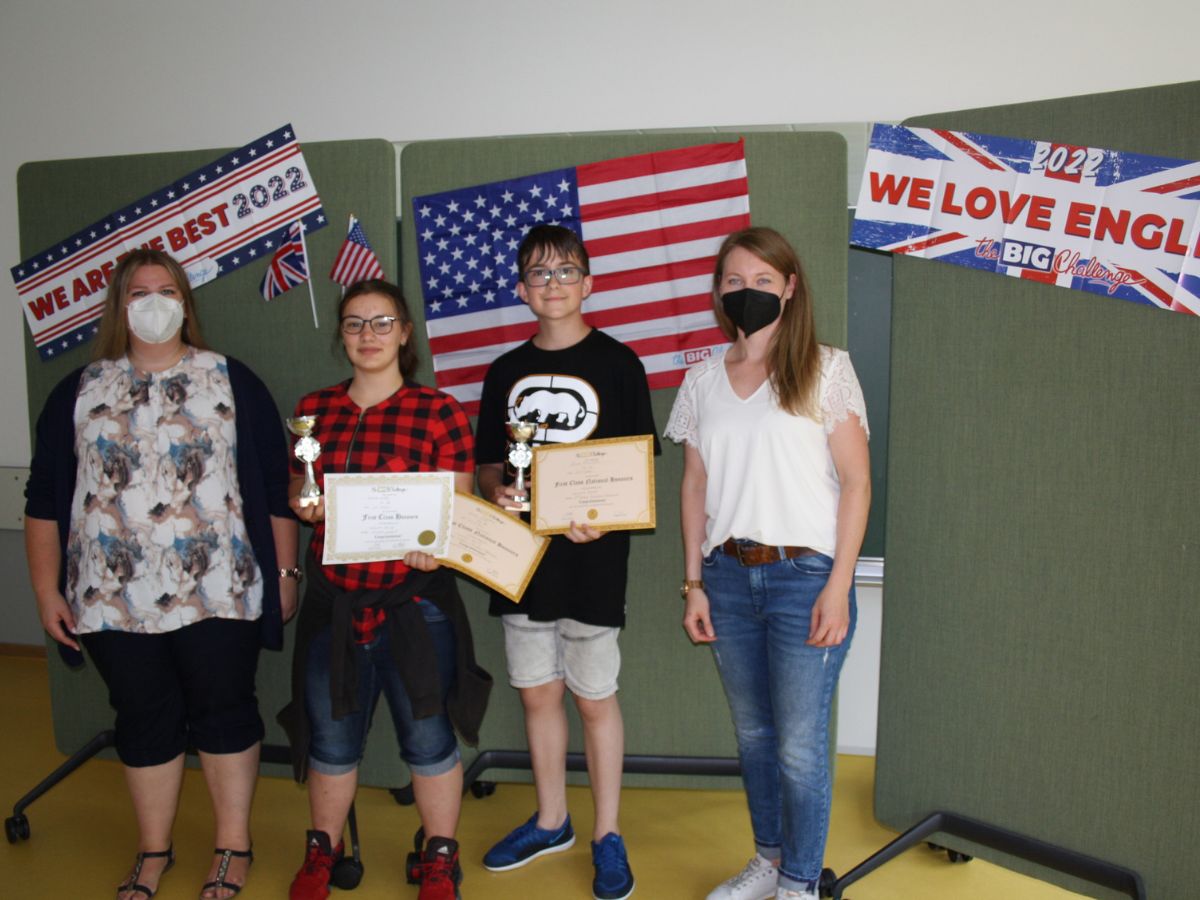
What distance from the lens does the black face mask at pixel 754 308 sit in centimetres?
224

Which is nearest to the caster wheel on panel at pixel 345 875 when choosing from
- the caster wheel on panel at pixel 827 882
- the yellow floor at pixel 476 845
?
the yellow floor at pixel 476 845

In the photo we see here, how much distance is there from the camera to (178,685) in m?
2.54

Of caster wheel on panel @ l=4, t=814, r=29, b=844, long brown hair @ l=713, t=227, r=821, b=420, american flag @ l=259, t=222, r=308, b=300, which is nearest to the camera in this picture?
long brown hair @ l=713, t=227, r=821, b=420

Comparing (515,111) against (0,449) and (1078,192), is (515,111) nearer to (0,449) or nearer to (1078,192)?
(1078,192)

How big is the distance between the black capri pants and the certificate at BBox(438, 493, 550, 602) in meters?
0.70

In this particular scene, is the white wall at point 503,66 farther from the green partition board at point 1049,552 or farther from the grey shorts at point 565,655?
the grey shorts at point 565,655

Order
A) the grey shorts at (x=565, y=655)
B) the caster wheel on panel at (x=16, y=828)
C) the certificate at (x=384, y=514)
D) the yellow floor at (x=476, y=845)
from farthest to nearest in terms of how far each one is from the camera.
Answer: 1. the caster wheel on panel at (x=16, y=828)
2. the yellow floor at (x=476, y=845)
3. the grey shorts at (x=565, y=655)
4. the certificate at (x=384, y=514)

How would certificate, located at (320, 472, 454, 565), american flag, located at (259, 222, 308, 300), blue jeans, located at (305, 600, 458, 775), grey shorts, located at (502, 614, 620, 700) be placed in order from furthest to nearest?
1. american flag, located at (259, 222, 308, 300)
2. grey shorts, located at (502, 614, 620, 700)
3. blue jeans, located at (305, 600, 458, 775)
4. certificate, located at (320, 472, 454, 565)

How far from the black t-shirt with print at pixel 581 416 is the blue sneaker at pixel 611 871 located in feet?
2.22

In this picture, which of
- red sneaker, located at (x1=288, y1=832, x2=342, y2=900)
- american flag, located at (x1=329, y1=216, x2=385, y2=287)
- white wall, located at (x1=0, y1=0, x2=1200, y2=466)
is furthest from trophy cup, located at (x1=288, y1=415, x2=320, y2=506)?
white wall, located at (x1=0, y1=0, x2=1200, y2=466)

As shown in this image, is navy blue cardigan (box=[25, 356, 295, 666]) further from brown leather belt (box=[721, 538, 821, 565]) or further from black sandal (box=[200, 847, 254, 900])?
brown leather belt (box=[721, 538, 821, 565])

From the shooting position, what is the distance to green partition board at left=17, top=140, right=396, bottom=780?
9.88 feet

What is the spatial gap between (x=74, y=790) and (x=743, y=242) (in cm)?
317

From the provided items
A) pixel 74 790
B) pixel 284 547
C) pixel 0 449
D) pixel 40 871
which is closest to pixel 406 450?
pixel 284 547
